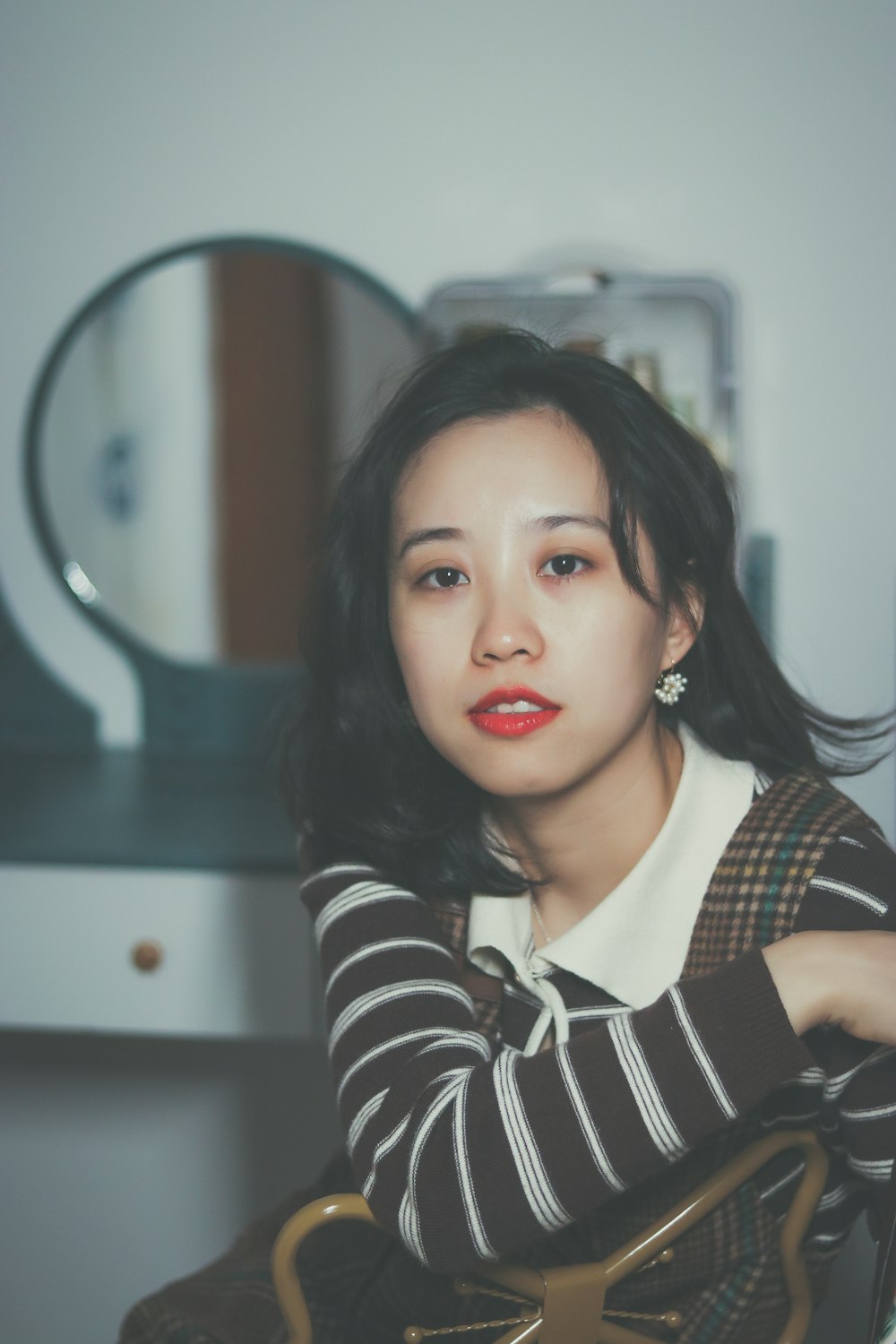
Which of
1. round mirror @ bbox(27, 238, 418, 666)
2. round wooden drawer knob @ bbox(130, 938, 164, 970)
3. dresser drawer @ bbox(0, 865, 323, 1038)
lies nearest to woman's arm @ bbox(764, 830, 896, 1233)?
dresser drawer @ bbox(0, 865, 323, 1038)

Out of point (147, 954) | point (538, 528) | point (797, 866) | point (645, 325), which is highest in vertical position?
point (645, 325)

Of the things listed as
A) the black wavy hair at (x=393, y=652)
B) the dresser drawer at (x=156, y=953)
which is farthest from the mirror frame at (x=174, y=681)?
the black wavy hair at (x=393, y=652)

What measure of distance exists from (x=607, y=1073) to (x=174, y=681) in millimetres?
1265

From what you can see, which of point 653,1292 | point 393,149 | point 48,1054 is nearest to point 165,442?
point 393,149

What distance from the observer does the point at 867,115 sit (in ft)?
5.40

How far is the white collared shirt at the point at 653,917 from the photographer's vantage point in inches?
36.7

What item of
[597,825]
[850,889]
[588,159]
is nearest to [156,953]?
[597,825]

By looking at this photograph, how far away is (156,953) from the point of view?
1.48 m

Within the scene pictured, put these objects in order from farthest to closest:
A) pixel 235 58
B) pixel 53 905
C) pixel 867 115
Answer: pixel 235 58 → pixel 867 115 → pixel 53 905

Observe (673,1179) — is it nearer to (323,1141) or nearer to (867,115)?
(323,1141)

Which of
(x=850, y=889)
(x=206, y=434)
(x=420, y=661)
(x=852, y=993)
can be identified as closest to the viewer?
(x=852, y=993)

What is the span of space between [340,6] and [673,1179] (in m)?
1.52

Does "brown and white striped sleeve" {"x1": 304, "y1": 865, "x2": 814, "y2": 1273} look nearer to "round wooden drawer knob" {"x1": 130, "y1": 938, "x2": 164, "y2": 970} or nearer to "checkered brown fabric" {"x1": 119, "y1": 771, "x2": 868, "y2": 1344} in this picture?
"checkered brown fabric" {"x1": 119, "y1": 771, "x2": 868, "y2": 1344}

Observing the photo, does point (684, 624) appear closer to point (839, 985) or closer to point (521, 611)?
point (521, 611)
